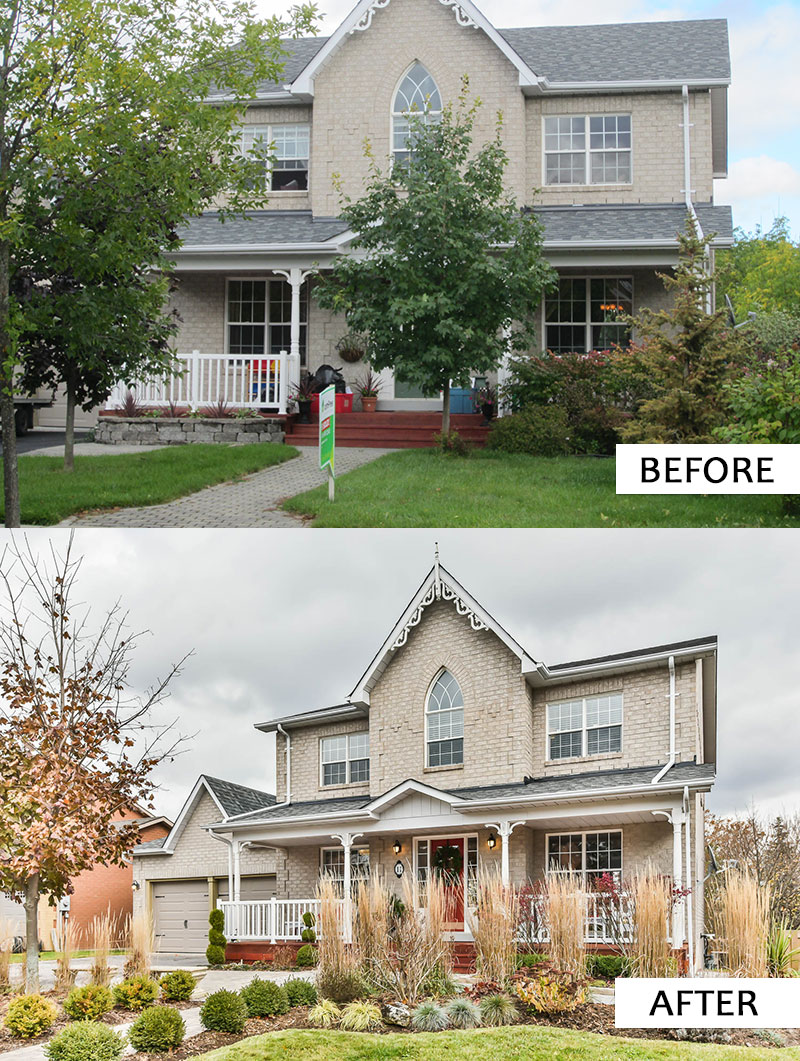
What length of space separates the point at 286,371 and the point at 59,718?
34.9 feet

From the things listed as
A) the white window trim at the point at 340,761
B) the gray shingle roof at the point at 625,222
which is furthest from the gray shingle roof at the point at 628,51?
the white window trim at the point at 340,761

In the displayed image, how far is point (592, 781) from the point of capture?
1524cm

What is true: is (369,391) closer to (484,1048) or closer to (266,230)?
(266,230)

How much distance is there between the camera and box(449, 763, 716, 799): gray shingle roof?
558 inches

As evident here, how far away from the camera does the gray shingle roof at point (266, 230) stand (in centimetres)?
2184

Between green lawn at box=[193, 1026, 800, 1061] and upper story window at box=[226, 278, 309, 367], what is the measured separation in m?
17.3

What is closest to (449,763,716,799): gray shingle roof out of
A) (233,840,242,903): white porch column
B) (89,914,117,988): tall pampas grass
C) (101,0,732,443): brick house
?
(233,840,242,903): white porch column

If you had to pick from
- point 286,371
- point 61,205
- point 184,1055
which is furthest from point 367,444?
point 184,1055

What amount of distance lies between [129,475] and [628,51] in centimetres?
1702

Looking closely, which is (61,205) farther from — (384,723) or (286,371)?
(384,723)

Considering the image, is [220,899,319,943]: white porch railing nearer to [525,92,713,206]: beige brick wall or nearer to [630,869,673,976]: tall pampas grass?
[630,869,673,976]: tall pampas grass

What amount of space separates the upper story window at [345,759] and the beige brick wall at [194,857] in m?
2.59

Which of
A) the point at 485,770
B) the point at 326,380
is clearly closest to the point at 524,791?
the point at 485,770

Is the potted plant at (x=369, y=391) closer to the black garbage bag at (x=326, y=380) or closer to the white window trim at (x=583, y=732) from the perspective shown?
the black garbage bag at (x=326, y=380)
